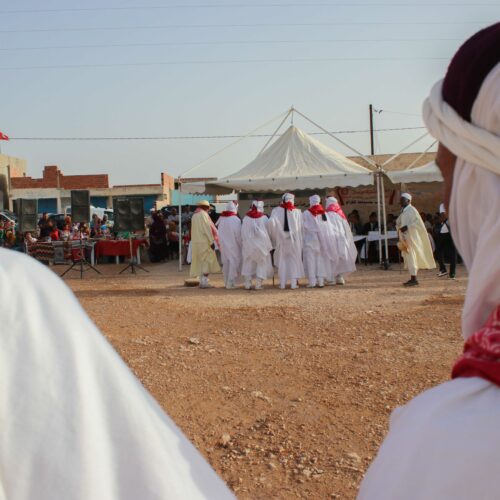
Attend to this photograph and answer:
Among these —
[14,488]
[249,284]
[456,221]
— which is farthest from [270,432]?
[249,284]

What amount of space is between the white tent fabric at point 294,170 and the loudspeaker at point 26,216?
19.7ft

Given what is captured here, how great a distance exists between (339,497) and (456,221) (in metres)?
2.65

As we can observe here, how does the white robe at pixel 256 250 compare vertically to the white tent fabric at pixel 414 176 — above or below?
below

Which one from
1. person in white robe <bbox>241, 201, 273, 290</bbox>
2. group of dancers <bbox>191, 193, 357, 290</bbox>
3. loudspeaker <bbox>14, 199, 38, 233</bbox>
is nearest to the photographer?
person in white robe <bbox>241, 201, 273, 290</bbox>

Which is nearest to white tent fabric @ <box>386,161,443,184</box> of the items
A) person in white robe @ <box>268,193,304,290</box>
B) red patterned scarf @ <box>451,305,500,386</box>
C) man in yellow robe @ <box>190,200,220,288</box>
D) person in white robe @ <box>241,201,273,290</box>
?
person in white robe @ <box>268,193,304,290</box>

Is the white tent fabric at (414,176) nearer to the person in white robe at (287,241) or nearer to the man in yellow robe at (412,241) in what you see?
the man in yellow robe at (412,241)

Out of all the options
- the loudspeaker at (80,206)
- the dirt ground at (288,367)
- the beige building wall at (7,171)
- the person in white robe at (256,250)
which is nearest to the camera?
the dirt ground at (288,367)

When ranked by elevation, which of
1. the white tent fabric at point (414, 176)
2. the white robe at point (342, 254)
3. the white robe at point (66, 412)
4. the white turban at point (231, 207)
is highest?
the white tent fabric at point (414, 176)

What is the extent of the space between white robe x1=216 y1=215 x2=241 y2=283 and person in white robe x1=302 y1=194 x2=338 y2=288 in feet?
4.47

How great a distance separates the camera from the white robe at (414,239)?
12037 millimetres

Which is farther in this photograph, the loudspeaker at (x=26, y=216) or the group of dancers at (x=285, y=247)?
the loudspeaker at (x=26, y=216)

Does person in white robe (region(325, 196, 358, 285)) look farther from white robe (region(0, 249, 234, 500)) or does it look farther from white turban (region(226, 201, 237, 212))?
white robe (region(0, 249, 234, 500))

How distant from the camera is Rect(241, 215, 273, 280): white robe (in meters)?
12.4

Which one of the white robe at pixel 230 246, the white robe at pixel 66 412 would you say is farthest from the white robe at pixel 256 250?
the white robe at pixel 66 412
